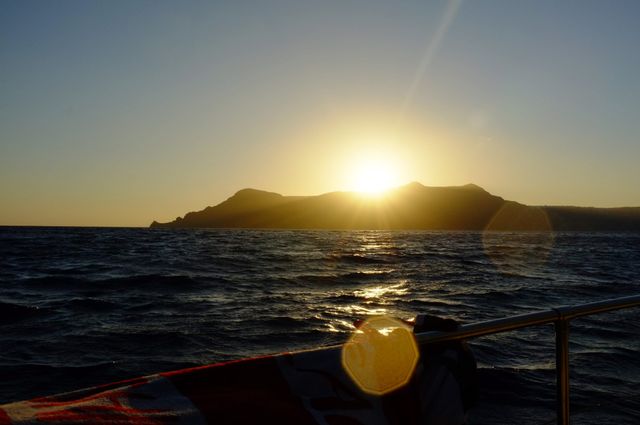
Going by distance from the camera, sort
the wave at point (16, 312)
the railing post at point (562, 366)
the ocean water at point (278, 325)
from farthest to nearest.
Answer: the wave at point (16, 312), the ocean water at point (278, 325), the railing post at point (562, 366)

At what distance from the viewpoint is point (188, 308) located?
13289 mm

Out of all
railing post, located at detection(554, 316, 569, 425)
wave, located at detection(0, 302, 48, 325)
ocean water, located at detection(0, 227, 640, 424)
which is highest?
railing post, located at detection(554, 316, 569, 425)

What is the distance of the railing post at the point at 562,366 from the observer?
81.5 inches

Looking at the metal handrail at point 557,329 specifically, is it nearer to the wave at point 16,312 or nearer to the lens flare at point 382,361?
the lens flare at point 382,361

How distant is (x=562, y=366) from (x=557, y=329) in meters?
0.15

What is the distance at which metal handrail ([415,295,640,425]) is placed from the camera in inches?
71.9

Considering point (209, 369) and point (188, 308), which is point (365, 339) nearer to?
point (209, 369)

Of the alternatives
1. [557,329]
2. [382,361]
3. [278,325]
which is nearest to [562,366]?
[557,329]

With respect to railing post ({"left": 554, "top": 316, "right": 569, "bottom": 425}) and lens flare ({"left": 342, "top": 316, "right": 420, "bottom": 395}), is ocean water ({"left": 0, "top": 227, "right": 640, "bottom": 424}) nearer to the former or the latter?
railing post ({"left": 554, "top": 316, "right": 569, "bottom": 425})

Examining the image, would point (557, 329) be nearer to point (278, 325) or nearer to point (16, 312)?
point (278, 325)

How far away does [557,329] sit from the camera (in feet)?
6.85

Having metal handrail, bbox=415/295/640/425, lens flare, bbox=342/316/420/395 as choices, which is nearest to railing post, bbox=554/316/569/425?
metal handrail, bbox=415/295/640/425

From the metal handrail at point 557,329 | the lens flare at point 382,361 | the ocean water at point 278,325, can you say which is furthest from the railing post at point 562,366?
the lens flare at point 382,361

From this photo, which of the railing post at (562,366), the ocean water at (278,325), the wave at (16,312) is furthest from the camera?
the wave at (16,312)
